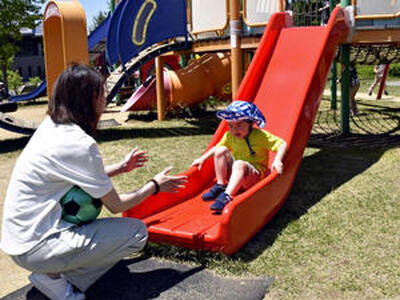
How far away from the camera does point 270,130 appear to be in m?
5.21

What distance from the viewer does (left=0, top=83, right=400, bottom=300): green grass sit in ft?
10.1

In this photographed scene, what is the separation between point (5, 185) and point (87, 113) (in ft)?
12.1

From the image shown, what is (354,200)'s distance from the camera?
454cm

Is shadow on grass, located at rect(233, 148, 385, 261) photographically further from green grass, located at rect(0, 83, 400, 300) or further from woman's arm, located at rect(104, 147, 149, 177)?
woman's arm, located at rect(104, 147, 149, 177)

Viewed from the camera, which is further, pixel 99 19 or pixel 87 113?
pixel 99 19

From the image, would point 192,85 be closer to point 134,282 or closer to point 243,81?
point 243,81

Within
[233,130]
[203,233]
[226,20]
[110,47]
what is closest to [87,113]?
[203,233]

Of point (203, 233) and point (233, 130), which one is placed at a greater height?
point (233, 130)

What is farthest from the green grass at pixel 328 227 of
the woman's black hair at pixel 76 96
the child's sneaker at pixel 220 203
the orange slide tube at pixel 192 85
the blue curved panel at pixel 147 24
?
the orange slide tube at pixel 192 85

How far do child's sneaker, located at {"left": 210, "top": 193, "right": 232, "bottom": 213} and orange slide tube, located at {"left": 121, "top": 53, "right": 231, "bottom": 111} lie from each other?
7296 millimetres

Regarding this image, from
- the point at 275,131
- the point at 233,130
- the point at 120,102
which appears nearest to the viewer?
the point at 233,130

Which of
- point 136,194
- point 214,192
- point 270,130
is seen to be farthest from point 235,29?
point 136,194

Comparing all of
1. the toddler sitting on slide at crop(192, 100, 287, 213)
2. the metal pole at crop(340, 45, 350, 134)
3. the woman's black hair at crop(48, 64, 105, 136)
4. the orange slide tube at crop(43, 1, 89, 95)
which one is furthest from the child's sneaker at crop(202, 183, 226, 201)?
the metal pole at crop(340, 45, 350, 134)

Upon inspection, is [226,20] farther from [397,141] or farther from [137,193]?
[137,193]
